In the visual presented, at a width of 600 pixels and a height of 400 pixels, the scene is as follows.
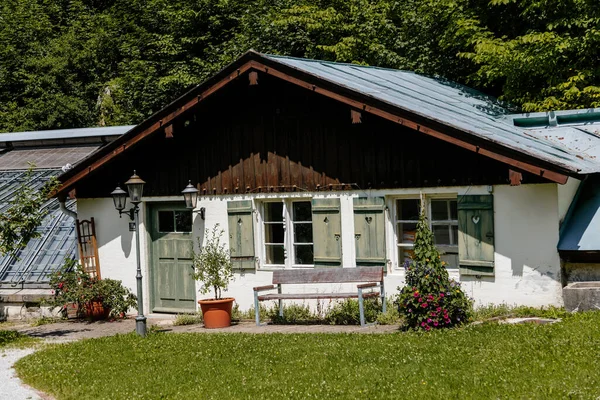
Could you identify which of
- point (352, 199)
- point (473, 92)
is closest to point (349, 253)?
point (352, 199)

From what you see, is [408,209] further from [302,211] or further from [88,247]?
[88,247]

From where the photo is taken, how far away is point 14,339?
13727mm

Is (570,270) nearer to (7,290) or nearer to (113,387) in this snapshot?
(113,387)

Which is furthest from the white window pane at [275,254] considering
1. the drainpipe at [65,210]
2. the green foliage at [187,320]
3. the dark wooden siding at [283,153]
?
the drainpipe at [65,210]

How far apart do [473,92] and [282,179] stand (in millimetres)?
6404

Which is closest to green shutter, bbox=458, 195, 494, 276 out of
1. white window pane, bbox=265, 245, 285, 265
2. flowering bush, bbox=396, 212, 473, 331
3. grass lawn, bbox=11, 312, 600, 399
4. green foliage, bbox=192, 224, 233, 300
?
flowering bush, bbox=396, 212, 473, 331

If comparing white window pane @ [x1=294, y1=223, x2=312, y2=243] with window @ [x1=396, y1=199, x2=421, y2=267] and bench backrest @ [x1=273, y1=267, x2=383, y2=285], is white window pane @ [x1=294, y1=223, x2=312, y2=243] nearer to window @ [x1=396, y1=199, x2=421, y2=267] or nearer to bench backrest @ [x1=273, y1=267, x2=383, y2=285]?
bench backrest @ [x1=273, y1=267, x2=383, y2=285]

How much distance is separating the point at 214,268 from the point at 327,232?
203 cm

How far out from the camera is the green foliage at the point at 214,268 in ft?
47.2

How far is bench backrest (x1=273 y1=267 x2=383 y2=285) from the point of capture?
1353 centimetres

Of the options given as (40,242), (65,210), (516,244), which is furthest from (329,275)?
(40,242)

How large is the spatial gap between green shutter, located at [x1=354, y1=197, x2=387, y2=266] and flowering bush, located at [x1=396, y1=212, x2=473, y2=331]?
6.82 feet

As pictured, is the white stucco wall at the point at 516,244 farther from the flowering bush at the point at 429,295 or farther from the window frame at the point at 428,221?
the flowering bush at the point at 429,295

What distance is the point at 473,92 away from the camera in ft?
62.9
